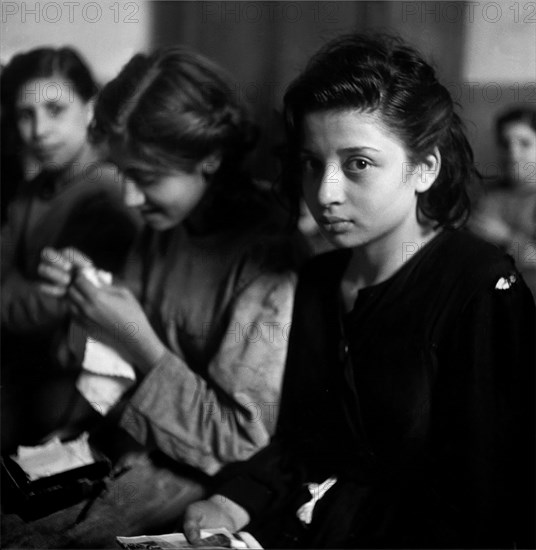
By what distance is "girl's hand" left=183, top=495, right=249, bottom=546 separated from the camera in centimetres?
151

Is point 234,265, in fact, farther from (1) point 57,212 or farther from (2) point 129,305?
(1) point 57,212

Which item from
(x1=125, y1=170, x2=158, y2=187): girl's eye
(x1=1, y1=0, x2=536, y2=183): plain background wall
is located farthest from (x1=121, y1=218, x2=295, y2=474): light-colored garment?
(x1=1, y1=0, x2=536, y2=183): plain background wall

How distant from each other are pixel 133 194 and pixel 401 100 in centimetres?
64

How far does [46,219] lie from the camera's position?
5.54 ft

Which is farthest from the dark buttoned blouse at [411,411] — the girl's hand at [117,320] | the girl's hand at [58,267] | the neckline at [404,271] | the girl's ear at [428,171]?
the girl's hand at [58,267]

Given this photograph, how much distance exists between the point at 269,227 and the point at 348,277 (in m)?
0.20

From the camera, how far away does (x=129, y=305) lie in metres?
1.60

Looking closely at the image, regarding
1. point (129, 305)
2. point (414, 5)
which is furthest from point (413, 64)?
point (129, 305)

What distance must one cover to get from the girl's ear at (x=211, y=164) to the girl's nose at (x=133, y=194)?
16 cm

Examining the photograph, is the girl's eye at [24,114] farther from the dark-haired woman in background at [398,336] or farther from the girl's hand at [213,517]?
the girl's hand at [213,517]

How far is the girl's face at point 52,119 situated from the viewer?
1632mm

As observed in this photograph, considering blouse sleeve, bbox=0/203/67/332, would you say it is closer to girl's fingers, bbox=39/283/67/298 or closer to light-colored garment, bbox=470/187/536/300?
girl's fingers, bbox=39/283/67/298
